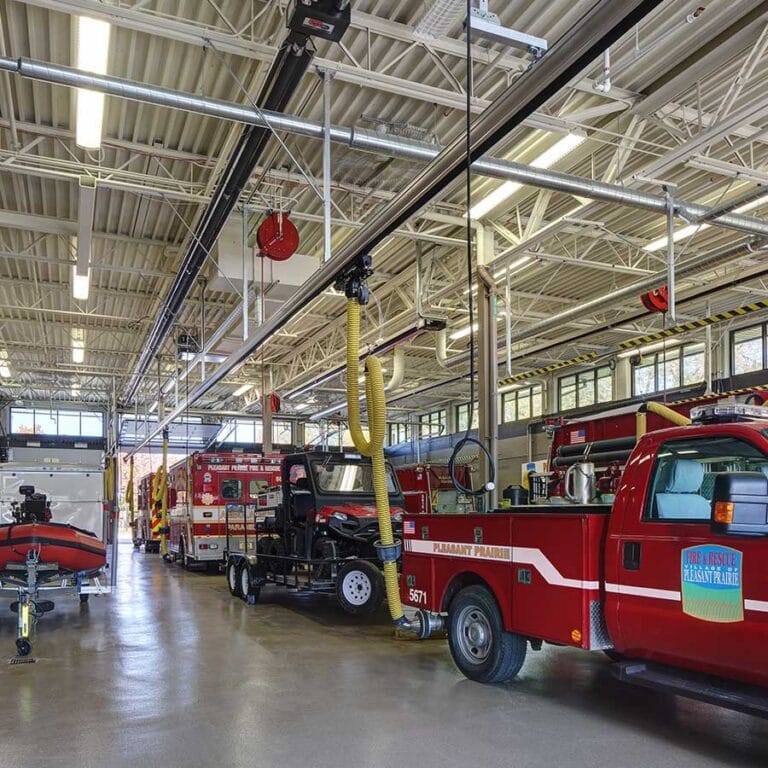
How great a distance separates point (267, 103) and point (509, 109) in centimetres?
303

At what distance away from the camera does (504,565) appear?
223 inches

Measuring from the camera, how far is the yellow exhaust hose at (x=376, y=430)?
6457mm

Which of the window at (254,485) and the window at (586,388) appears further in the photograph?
the window at (586,388)

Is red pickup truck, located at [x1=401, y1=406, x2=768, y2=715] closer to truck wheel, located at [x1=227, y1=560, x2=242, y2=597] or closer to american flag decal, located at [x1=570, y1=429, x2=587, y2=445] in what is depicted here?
american flag decal, located at [x1=570, y1=429, x2=587, y2=445]

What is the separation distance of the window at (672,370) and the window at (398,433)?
16.0 m

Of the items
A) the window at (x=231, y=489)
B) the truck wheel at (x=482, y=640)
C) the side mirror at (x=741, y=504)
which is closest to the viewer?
the side mirror at (x=741, y=504)

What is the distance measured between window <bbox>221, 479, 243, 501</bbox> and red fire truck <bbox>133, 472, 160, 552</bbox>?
19.6 feet

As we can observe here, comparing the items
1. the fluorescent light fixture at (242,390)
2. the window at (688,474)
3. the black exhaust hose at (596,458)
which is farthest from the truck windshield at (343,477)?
the fluorescent light fixture at (242,390)

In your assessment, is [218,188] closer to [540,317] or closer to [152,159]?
[152,159]

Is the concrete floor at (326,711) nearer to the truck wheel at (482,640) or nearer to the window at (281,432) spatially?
the truck wheel at (482,640)

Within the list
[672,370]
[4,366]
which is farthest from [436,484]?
[4,366]

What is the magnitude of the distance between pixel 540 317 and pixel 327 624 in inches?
441

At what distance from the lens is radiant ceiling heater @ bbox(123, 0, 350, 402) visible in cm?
597

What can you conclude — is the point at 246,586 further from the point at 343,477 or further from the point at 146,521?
the point at 146,521
